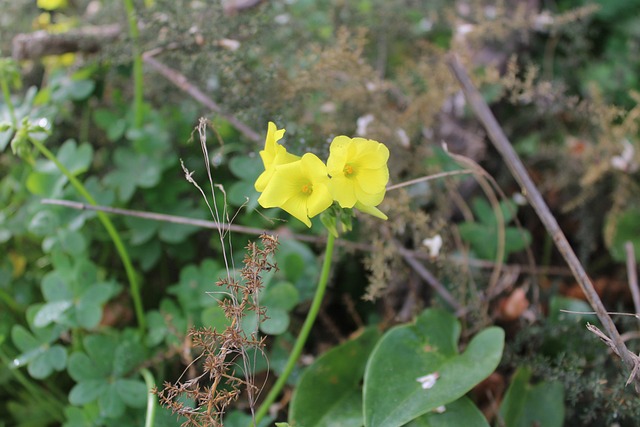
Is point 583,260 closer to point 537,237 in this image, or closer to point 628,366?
point 537,237

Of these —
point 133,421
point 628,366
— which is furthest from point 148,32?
point 628,366

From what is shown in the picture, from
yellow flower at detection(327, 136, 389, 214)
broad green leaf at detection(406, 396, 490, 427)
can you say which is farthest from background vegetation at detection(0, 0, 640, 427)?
yellow flower at detection(327, 136, 389, 214)

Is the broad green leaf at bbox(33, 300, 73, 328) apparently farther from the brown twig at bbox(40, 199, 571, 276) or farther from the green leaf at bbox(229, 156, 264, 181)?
the green leaf at bbox(229, 156, 264, 181)

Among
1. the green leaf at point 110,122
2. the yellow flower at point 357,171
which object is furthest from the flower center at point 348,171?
the green leaf at point 110,122

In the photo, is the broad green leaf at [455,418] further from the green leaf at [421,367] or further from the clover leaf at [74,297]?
the clover leaf at [74,297]

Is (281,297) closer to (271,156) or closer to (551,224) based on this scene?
(271,156)

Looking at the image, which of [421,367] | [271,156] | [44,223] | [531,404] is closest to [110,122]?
[44,223]
